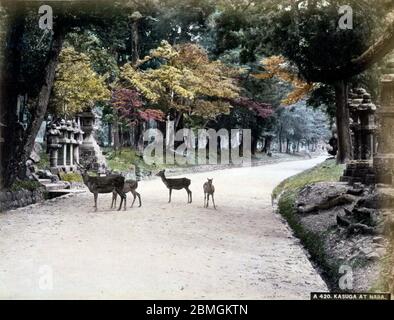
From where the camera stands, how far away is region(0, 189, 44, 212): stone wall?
8628 millimetres

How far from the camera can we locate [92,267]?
5.00 metres

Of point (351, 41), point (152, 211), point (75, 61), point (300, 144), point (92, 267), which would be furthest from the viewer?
point (300, 144)

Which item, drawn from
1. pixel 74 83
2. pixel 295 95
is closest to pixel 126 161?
pixel 74 83

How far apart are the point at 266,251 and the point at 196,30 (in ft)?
13.0

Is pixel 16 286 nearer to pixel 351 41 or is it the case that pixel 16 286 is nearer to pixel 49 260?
pixel 49 260

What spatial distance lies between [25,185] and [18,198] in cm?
75

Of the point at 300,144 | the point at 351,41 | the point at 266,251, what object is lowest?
the point at 266,251

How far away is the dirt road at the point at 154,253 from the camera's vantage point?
446 centimetres

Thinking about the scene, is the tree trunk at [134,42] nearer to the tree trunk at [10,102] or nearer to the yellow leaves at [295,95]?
the tree trunk at [10,102]

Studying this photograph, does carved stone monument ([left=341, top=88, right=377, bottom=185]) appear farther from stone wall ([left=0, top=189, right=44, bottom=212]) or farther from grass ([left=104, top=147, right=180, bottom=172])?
stone wall ([left=0, top=189, right=44, bottom=212])

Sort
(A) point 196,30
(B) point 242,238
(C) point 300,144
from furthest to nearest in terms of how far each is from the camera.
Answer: (C) point 300,144
(A) point 196,30
(B) point 242,238

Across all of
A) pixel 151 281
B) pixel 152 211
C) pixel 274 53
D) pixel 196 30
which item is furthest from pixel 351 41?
pixel 151 281

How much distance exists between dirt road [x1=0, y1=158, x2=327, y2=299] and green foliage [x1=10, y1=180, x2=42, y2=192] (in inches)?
21.1
